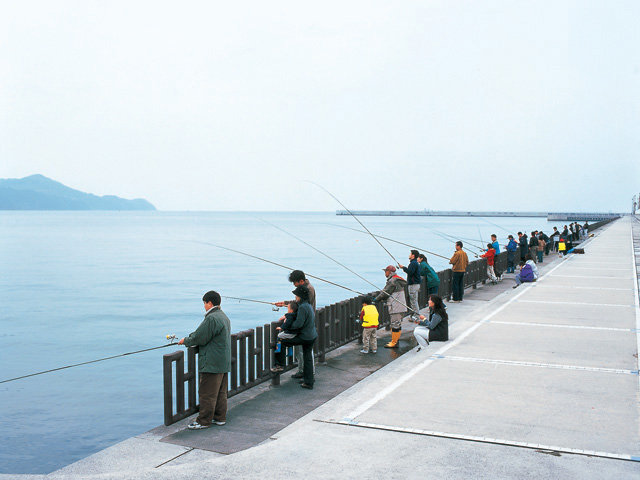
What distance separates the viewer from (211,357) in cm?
680

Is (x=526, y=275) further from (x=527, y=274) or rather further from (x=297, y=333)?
(x=297, y=333)

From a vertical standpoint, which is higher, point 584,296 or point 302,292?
point 302,292

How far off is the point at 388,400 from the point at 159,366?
36.2 ft

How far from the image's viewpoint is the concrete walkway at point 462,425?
5418 millimetres

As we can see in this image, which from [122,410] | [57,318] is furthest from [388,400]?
[57,318]

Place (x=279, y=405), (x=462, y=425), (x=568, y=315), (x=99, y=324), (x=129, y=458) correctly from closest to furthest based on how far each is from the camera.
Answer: (x=129, y=458) → (x=462, y=425) → (x=279, y=405) → (x=568, y=315) → (x=99, y=324)

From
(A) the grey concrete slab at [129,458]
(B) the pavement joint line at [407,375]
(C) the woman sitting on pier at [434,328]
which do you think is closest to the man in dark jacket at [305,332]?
(B) the pavement joint line at [407,375]

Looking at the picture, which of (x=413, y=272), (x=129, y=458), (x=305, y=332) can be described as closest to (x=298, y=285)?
(x=305, y=332)

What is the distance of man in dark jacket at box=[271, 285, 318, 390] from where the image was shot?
27.0 feet

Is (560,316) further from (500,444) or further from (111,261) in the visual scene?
(111,261)

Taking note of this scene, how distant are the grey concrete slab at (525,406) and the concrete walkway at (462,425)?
16 mm

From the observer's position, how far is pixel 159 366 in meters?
16.9

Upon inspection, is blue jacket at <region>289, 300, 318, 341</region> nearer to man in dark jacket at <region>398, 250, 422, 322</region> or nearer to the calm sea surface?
the calm sea surface

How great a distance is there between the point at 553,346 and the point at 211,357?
6.75m
